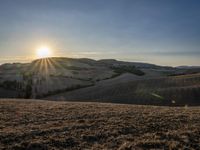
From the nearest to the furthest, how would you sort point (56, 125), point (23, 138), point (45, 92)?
point (23, 138) < point (56, 125) < point (45, 92)

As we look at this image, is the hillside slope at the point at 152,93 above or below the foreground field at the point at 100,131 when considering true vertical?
below

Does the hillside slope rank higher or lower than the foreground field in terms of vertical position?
lower

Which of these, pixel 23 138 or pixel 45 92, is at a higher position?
pixel 23 138

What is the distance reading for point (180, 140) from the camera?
7.79m

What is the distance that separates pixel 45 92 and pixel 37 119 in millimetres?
34633

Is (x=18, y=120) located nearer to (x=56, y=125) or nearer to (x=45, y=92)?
(x=56, y=125)

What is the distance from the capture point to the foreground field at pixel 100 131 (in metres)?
7.41

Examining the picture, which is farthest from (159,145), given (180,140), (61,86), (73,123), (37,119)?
(61,86)

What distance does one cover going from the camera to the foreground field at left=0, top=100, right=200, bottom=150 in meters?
7.41

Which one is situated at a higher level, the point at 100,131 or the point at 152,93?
the point at 100,131

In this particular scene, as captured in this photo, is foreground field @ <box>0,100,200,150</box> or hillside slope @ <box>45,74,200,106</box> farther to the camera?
hillside slope @ <box>45,74,200,106</box>

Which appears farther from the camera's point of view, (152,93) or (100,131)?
(152,93)

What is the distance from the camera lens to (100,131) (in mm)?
8711

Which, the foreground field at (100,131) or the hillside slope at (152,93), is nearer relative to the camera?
the foreground field at (100,131)
